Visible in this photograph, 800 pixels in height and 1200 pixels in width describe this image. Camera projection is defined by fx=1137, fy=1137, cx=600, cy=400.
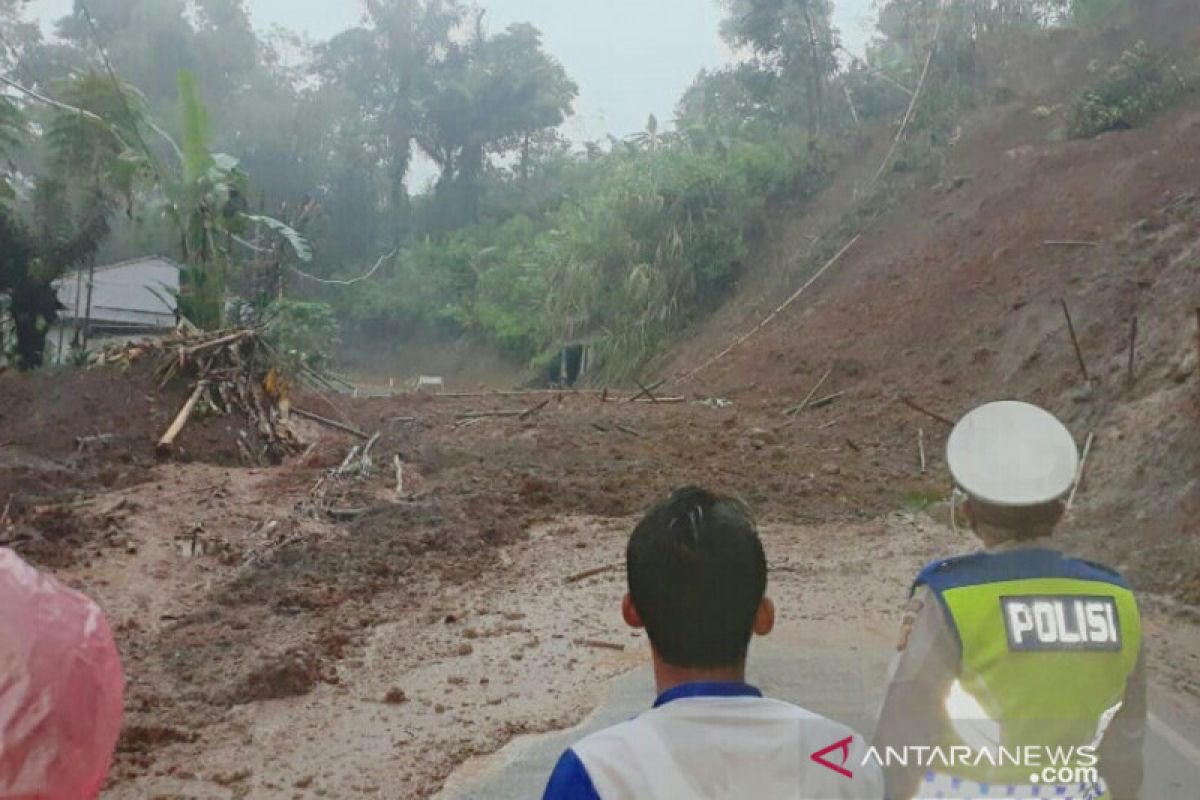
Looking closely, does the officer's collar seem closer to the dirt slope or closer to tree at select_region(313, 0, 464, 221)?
the dirt slope

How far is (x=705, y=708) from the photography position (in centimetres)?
133

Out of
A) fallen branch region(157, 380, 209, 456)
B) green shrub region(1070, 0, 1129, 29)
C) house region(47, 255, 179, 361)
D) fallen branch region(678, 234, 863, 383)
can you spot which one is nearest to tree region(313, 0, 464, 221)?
house region(47, 255, 179, 361)

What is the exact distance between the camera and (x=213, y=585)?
19.2 feet

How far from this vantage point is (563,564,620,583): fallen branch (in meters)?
6.17

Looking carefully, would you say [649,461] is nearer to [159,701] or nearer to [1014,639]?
[159,701]

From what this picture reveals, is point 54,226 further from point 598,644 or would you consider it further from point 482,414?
point 598,644

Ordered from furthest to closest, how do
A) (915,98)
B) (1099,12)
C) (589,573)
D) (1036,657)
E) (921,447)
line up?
(915,98), (1099,12), (921,447), (589,573), (1036,657)

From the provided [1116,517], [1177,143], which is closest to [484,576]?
[1116,517]

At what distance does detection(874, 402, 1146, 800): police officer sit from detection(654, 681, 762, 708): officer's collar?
427 millimetres

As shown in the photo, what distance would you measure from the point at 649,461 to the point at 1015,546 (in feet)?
24.8

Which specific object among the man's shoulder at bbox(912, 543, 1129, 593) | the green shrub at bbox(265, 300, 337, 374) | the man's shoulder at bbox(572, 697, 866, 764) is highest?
the man's shoulder at bbox(912, 543, 1129, 593)

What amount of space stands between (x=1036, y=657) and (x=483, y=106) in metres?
39.0

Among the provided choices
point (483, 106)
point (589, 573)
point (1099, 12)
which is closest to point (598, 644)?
point (589, 573)

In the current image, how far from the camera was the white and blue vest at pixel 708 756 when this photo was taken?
1290 mm
